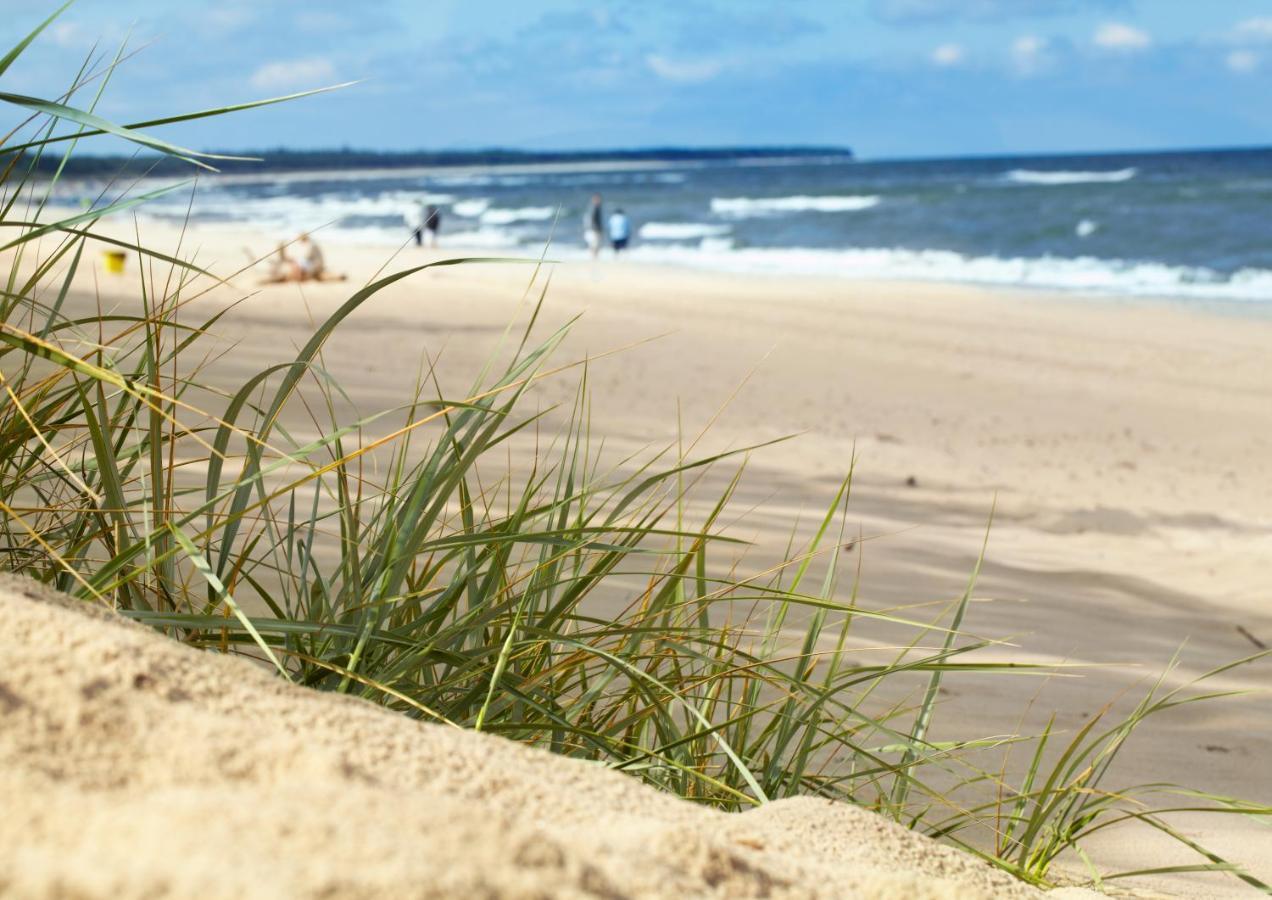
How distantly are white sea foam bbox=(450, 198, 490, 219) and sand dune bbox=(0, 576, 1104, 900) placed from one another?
43.2 m

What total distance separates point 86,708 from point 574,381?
8389 millimetres

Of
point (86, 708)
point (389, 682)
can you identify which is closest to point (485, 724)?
point (389, 682)

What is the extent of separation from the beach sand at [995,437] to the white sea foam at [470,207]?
28.9 meters

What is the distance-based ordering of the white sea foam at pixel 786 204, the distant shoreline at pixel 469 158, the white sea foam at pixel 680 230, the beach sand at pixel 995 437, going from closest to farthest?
the beach sand at pixel 995 437, the white sea foam at pixel 680 230, the white sea foam at pixel 786 204, the distant shoreline at pixel 469 158

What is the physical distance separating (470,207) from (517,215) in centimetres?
713

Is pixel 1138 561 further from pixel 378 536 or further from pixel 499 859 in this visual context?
pixel 499 859

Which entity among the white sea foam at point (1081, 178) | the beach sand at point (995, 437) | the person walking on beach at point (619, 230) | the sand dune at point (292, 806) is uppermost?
the white sea foam at point (1081, 178)

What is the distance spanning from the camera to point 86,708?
37.5 inches

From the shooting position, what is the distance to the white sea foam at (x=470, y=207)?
1778 inches

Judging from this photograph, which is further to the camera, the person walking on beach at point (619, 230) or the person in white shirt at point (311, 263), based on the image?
the person walking on beach at point (619, 230)

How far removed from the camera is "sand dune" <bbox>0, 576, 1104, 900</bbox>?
2.41 ft

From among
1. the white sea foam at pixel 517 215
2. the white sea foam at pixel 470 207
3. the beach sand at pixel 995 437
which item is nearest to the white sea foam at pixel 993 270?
the beach sand at pixel 995 437

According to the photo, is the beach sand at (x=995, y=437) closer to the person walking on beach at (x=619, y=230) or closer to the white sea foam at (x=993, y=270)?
the white sea foam at (x=993, y=270)

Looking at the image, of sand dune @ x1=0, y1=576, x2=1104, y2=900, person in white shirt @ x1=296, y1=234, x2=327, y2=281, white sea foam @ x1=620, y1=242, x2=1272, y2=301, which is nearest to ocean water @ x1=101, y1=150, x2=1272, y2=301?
white sea foam @ x1=620, y1=242, x2=1272, y2=301
